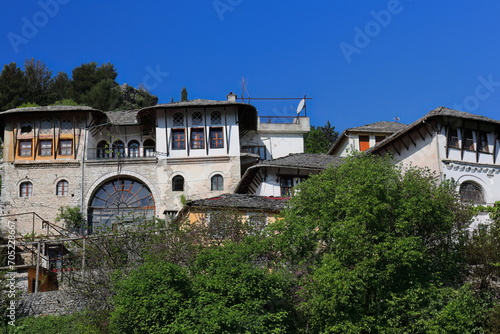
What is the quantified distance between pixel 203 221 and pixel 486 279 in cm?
1038

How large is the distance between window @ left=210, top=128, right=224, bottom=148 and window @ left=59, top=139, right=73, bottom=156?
901 cm

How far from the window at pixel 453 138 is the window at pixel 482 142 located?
1298 millimetres

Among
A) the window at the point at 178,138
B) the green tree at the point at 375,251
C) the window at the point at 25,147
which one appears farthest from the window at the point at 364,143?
the window at the point at 25,147

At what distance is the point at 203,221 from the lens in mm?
25297

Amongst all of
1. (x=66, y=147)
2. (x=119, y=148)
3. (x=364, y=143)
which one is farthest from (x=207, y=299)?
(x=119, y=148)

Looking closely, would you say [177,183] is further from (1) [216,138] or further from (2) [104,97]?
(2) [104,97]

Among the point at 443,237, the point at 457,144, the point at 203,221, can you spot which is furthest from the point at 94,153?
the point at 443,237

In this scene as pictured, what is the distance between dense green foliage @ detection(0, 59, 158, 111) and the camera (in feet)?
192

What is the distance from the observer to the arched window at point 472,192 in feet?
96.0

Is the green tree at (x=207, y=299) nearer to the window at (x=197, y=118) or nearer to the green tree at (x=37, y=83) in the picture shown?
the window at (x=197, y=118)

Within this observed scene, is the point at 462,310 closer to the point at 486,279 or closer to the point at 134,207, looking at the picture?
the point at 486,279

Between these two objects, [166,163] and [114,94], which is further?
[114,94]

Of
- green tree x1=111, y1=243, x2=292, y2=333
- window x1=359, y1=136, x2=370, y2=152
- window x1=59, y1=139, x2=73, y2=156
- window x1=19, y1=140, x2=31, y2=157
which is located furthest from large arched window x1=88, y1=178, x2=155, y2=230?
green tree x1=111, y1=243, x2=292, y2=333

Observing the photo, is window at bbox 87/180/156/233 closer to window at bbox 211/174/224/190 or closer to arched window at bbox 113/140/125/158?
arched window at bbox 113/140/125/158
